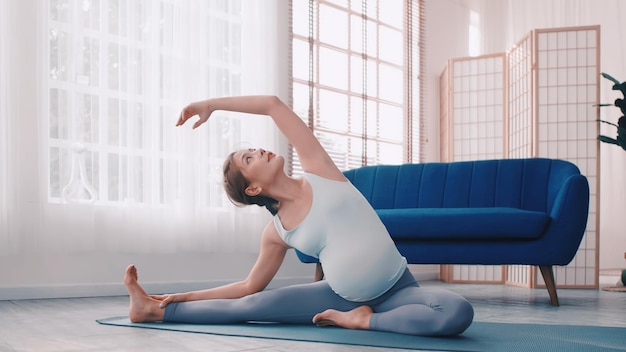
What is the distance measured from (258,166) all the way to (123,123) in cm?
209

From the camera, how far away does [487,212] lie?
3.35m

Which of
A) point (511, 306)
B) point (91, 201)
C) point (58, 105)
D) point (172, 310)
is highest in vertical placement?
point (58, 105)

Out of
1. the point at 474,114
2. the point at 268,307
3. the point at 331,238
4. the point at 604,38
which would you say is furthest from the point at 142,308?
the point at 604,38

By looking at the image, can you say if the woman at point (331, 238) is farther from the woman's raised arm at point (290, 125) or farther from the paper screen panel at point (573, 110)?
the paper screen panel at point (573, 110)

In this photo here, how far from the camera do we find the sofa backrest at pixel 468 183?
148 inches

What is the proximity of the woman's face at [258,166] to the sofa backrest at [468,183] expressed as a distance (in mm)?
2066

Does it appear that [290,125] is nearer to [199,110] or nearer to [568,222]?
[199,110]

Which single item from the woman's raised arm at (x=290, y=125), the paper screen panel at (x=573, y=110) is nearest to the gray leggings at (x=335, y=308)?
the woman's raised arm at (x=290, y=125)

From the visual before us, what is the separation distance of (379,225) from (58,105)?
7.32 ft

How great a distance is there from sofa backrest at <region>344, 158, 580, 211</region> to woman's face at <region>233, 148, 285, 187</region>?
2066mm

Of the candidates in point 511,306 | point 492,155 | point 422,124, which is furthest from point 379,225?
point 422,124

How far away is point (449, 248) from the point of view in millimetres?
3449

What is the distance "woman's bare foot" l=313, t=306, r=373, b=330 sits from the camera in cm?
208

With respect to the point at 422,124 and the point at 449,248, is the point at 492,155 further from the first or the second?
the point at 449,248
